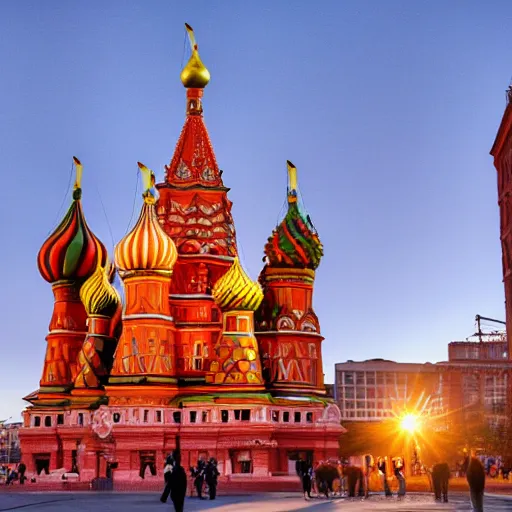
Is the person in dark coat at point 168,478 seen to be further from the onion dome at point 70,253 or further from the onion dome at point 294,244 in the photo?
the onion dome at point 70,253

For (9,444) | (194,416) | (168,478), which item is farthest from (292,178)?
(9,444)

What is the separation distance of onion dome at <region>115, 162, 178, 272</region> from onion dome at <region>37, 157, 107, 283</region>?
6.17 m

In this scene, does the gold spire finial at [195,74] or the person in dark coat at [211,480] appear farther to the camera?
the gold spire finial at [195,74]

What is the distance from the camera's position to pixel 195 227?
2437 inches

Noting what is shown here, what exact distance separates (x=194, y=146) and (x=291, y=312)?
12000 mm

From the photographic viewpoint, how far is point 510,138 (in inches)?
2436

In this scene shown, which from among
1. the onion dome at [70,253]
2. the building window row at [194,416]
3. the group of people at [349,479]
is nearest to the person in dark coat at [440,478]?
the group of people at [349,479]

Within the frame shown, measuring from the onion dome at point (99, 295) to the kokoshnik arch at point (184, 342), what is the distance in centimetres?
6

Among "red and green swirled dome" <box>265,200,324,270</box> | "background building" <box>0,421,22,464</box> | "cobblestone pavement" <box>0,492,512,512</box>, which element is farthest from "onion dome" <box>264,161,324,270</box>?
"background building" <box>0,421,22,464</box>

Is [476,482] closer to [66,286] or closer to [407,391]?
[66,286]

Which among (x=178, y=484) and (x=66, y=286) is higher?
(x=66, y=286)

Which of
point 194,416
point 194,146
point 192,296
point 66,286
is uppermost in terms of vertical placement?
point 194,146

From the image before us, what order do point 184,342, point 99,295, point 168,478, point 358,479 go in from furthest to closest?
point 99,295 → point 184,342 → point 358,479 → point 168,478

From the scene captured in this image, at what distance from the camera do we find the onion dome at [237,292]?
185 ft
